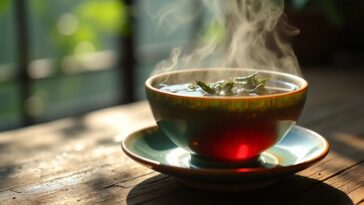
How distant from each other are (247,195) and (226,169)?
0.07 meters

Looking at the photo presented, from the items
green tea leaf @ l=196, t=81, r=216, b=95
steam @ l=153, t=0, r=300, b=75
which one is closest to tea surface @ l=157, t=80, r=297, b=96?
green tea leaf @ l=196, t=81, r=216, b=95

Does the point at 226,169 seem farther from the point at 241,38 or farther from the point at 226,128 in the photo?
the point at 241,38

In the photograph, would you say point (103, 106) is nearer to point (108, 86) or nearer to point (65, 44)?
point (108, 86)

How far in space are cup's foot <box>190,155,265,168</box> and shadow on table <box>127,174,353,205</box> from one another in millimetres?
36

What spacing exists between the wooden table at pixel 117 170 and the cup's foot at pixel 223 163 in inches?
1.5

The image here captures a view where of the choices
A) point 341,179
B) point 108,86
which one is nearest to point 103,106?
point 108,86

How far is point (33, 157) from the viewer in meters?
0.96

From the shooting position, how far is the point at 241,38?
102cm

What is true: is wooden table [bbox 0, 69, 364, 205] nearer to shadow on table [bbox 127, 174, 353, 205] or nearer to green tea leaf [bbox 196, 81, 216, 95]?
shadow on table [bbox 127, 174, 353, 205]

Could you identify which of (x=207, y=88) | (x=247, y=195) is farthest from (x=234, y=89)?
(x=247, y=195)

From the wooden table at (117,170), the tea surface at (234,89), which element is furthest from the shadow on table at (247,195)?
Result: the tea surface at (234,89)

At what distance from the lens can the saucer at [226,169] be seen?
694 mm

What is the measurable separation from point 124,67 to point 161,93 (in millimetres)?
1717

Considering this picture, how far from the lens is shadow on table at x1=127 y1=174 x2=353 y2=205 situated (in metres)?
0.74
